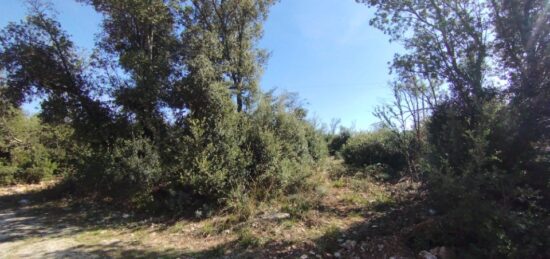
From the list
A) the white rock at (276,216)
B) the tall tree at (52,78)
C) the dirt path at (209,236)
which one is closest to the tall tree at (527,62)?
the dirt path at (209,236)

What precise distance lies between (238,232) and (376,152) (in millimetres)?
8256

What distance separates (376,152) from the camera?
12555mm

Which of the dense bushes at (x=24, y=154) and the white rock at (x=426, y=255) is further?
the dense bushes at (x=24, y=154)

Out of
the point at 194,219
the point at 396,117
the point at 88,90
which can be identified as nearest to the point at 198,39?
the point at 88,90

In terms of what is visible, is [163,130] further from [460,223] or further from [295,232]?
[460,223]

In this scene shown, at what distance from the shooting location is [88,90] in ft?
34.3

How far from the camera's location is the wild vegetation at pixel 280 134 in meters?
4.18

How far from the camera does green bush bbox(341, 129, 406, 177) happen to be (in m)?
11.7

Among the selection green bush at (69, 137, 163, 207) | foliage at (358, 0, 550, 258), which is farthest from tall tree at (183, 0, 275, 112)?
foliage at (358, 0, 550, 258)

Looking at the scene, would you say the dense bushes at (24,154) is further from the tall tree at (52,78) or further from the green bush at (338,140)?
the green bush at (338,140)

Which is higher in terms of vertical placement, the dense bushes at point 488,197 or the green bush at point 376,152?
the green bush at point 376,152

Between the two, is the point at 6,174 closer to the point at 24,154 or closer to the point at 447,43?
the point at 24,154

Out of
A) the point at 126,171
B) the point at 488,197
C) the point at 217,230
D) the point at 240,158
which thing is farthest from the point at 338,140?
the point at 488,197

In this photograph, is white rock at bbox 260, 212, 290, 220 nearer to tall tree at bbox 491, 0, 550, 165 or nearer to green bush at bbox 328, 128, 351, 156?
tall tree at bbox 491, 0, 550, 165
